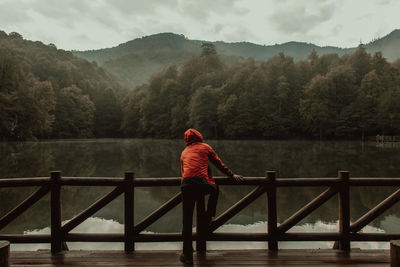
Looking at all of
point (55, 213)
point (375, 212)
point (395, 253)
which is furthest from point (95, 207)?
point (375, 212)

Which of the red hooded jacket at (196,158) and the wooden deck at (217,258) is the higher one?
the red hooded jacket at (196,158)

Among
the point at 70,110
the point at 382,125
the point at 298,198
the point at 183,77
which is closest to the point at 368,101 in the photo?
the point at 382,125

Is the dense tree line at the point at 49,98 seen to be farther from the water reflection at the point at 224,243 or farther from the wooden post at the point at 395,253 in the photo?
the wooden post at the point at 395,253

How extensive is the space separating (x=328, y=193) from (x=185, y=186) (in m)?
2.55

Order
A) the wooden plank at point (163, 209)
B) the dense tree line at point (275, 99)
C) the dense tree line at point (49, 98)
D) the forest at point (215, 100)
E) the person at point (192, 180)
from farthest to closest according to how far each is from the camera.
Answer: the dense tree line at point (275, 99), the forest at point (215, 100), the dense tree line at point (49, 98), the wooden plank at point (163, 209), the person at point (192, 180)

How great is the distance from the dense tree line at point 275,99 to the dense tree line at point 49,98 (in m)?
10.3

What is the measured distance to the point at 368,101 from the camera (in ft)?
246

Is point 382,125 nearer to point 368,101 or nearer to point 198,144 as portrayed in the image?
point 368,101

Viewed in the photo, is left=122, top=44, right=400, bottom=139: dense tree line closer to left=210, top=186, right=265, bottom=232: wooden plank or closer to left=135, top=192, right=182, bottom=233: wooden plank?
left=210, top=186, right=265, bottom=232: wooden plank

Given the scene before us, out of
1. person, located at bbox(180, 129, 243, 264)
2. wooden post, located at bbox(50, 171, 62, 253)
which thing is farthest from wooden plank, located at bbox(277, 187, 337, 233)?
wooden post, located at bbox(50, 171, 62, 253)

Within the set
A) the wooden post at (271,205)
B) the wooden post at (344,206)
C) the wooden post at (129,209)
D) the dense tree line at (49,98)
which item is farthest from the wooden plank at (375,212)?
the dense tree line at (49,98)

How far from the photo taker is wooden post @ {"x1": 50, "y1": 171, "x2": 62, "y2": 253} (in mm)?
5751

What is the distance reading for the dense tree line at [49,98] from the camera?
60.8 metres

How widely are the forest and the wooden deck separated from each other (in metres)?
60.1
